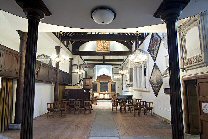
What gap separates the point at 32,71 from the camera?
95.3 inches

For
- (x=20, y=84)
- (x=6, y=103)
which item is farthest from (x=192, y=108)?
(x=6, y=103)

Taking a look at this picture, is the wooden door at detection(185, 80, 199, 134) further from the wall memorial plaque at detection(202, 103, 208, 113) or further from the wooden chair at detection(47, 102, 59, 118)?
the wooden chair at detection(47, 102, 59, 118)

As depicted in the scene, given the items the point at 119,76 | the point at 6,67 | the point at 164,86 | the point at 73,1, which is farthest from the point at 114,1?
the point at 119,76

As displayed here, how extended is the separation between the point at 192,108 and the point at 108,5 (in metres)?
4.74

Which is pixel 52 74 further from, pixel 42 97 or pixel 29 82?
pixel 29 82

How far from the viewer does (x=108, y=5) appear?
2586mm

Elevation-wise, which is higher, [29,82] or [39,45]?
[39,45]

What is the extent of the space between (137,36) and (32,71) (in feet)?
37.9

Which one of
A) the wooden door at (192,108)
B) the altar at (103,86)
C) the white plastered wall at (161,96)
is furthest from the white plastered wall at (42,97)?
the altar at (103,86)

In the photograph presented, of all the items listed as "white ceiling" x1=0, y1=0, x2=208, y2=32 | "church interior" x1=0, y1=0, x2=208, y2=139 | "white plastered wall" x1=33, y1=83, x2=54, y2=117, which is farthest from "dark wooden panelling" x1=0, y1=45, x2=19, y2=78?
"white ceiling" x1=0, y1=0, x2=208, y2=32

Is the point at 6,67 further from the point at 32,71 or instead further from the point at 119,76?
the point at 119,76

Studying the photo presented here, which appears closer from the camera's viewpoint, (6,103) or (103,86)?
(6,103)

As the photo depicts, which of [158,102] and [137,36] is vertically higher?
[137,36]

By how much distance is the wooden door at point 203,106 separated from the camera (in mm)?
4801
